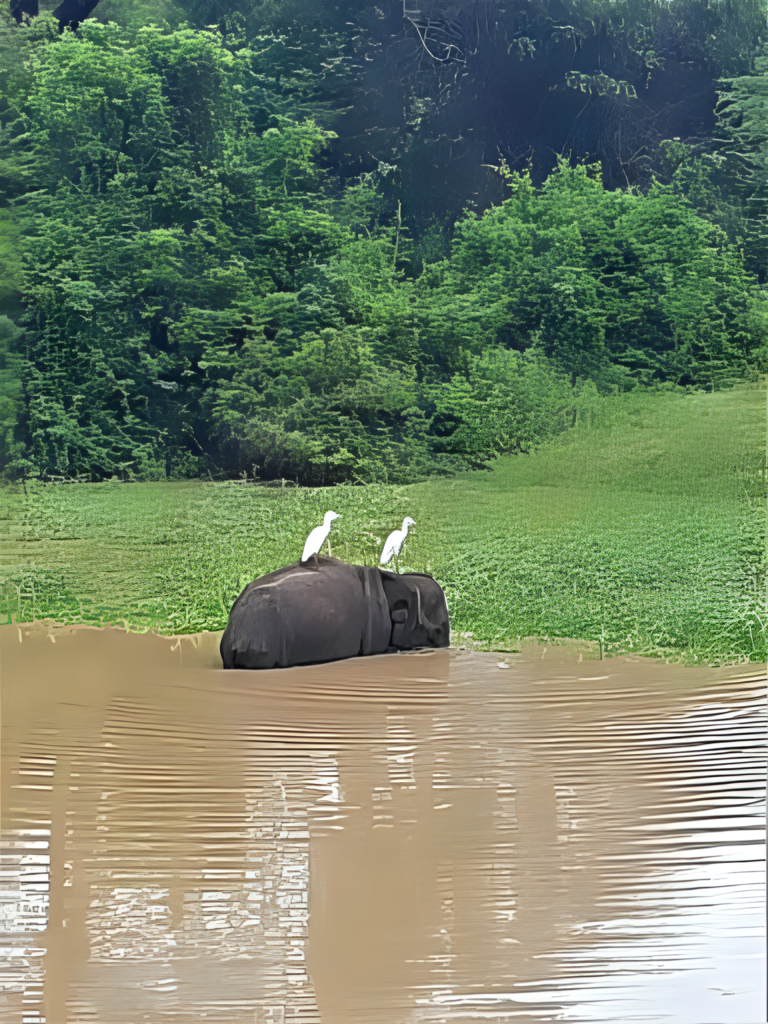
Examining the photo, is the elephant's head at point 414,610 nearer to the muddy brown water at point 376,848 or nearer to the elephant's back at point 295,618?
the elephant's back at point 295,618

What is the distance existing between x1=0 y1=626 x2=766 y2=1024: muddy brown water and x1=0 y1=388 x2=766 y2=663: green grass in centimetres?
344

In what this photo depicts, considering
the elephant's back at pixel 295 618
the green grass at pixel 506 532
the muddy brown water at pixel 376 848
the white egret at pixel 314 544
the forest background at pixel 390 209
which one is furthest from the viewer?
the forest background at pixel 390 209

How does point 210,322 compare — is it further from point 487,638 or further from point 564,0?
point 487,638

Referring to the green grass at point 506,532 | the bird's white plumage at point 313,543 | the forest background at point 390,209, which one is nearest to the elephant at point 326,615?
the bird's white plumage at point 313,543

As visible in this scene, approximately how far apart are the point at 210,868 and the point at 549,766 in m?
1.77

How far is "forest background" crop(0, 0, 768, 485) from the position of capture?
16562 millimetres

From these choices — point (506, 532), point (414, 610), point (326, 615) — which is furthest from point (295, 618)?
point (506, 532)

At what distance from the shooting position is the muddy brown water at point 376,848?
3.12 metres

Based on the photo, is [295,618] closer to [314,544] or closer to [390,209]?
[314,544]

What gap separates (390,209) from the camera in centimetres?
1731

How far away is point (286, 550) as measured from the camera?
12.4m

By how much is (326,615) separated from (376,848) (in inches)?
111

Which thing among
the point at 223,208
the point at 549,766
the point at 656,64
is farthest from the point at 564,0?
the point at 549,766

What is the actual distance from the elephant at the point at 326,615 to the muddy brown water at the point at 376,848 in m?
0.18
